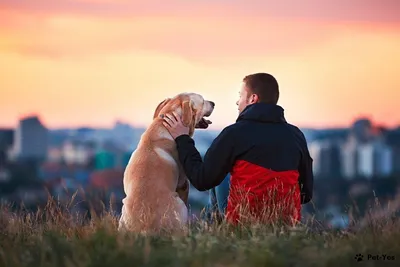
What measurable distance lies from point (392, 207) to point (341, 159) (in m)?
114

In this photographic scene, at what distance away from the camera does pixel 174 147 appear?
9.29m

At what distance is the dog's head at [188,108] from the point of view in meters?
9.53

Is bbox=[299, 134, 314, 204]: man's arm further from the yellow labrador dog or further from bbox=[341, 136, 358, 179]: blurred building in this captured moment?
bbox=[341, 136, 358, 179]: blurred building

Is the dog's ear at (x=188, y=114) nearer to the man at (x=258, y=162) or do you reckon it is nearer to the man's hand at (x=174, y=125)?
the man's hand at (x=174, y=125)

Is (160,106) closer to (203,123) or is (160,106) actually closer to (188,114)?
(188,114)

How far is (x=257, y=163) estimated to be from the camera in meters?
8.65

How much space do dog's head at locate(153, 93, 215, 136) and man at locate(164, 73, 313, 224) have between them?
780 mm

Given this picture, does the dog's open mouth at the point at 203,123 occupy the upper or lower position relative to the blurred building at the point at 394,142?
upper

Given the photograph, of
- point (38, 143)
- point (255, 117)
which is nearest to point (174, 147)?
point (255, 117)

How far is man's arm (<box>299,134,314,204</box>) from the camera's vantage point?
29.3 ft

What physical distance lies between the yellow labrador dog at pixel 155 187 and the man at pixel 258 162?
0.78 ft

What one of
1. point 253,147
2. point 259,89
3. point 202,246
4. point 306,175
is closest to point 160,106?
point 259,89

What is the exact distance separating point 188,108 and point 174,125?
10.6 inches

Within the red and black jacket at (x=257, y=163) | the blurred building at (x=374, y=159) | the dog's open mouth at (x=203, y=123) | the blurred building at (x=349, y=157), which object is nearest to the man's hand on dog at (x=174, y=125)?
the dog's open mouth at (x=203, y=123)
